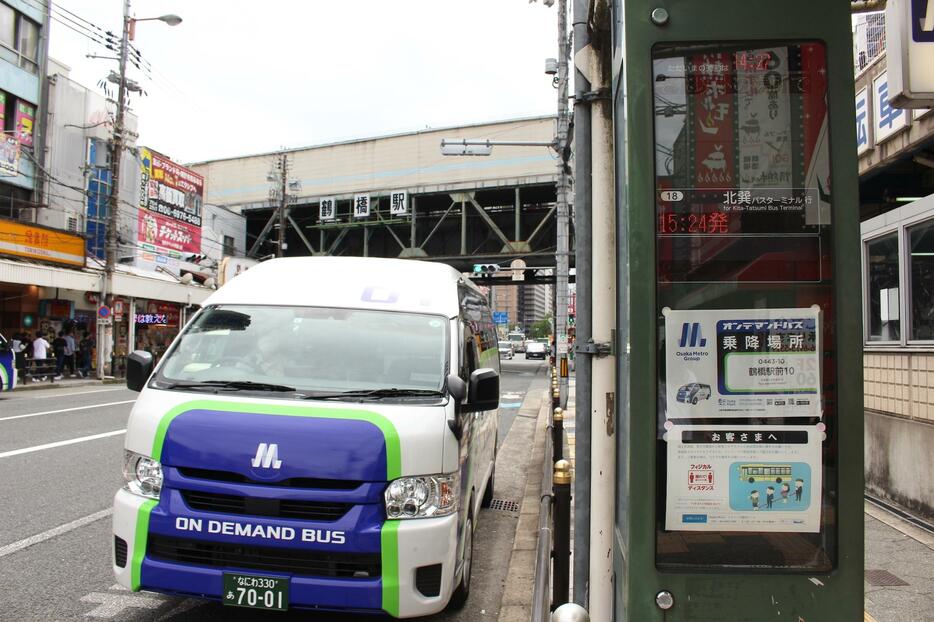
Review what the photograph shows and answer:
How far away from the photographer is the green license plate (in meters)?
3.17

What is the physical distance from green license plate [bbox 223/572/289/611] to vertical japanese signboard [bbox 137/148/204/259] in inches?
1172

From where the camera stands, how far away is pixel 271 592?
3.17 m

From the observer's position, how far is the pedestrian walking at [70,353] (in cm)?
2300

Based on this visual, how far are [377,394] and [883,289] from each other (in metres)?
5.84

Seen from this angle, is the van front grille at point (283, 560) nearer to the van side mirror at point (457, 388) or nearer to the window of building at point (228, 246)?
the van side mirror at point (457, 388)

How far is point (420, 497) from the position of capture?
11.2 feet

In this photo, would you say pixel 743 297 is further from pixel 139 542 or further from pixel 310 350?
pixel 139 542

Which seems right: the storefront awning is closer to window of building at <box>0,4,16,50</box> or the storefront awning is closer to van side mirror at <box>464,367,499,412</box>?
window of building at <box>0,4,16,50</box>

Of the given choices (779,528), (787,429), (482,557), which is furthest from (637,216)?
(482,557)

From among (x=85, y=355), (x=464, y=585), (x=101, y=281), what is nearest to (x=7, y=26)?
(x=101, y=281)

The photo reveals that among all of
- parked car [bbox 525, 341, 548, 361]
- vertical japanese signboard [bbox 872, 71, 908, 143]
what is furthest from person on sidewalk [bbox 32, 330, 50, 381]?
parked car [bbox 525, 341, 548, 361]

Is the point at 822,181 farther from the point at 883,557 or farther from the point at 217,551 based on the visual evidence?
the point at 883,557

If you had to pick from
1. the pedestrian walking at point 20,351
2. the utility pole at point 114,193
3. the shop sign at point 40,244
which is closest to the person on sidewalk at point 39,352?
the pedestrian walking at point 20,351

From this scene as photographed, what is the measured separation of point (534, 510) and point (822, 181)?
189 inches
